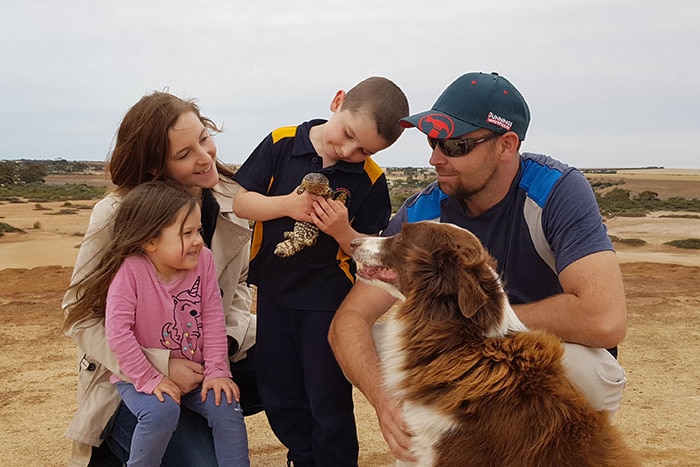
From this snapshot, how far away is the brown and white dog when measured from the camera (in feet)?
10.3

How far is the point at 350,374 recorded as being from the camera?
4250mm

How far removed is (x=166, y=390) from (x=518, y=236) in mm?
2455

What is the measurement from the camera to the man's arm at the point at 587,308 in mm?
3822

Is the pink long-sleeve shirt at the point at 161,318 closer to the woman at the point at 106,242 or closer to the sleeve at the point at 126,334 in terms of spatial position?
the sleeve at the point at 126,334

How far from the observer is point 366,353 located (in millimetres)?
4199

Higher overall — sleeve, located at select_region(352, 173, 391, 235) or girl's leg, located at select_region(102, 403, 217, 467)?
sleeve, located at select_region(352, 173, 391, 235)

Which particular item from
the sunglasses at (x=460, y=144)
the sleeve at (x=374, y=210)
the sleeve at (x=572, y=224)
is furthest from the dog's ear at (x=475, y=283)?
the sleeve at (x=374, y=210)

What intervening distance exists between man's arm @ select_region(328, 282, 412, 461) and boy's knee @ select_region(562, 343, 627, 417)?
1.09 meters

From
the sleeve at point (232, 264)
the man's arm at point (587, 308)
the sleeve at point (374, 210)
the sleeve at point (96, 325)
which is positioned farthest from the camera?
the sleeve at point (232, 264)

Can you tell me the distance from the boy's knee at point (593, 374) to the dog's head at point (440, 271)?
82cm

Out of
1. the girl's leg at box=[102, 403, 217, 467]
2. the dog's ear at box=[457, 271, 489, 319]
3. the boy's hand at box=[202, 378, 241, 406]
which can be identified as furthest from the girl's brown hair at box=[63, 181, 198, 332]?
the dog's ear at box=[457, 271, 489, 319]

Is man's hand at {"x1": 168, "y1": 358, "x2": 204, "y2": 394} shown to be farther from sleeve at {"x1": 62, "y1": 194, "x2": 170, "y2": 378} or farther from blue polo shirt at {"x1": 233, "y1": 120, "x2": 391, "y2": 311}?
blue polo shirt at {"x1": 233, "y1": 120, "x2": 391, "y2": 311}

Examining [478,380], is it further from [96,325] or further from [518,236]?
[96,325]

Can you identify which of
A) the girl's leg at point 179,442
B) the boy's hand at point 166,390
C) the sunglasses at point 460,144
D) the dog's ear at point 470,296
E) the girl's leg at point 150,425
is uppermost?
the sunglasses at point 460,144
